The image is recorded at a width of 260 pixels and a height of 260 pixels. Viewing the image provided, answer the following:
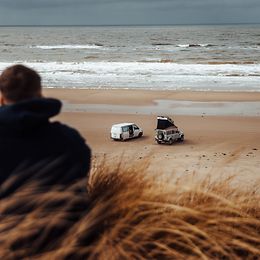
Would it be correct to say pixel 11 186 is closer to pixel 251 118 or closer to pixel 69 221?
pixel 69 221

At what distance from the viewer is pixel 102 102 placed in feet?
77.4

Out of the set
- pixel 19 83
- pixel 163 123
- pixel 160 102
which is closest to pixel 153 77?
pixel 160 102

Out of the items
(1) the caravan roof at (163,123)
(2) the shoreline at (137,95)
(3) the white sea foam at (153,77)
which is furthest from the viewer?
(3) the white sea foam at (153,77)

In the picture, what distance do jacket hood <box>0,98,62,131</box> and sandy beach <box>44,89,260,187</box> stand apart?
7.06 metres

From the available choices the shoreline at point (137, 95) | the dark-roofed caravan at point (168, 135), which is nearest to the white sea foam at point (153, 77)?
the shoreline at point (137, 95)

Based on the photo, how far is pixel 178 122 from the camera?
1853 centimetres

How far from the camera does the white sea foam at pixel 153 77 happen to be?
30.1m

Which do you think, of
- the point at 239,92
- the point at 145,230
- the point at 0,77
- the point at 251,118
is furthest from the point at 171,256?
the point at 239,92

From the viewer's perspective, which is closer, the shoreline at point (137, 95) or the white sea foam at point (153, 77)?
the shoreline at point (137, 95)

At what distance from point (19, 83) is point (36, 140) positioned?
30 centimetres

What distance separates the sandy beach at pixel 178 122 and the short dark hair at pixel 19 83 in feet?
23.1

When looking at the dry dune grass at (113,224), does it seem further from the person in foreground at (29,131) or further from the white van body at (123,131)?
the white van body at (123,131)

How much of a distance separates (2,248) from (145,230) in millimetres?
710

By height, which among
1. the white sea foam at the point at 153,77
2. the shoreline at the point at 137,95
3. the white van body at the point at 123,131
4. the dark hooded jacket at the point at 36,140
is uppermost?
the dark hooded jacket at the point at 36,140
